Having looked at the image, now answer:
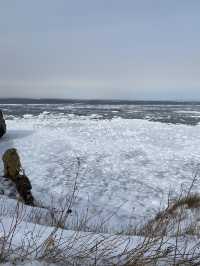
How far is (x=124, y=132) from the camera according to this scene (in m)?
21.0

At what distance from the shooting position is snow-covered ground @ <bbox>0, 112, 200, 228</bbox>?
8.68 metres

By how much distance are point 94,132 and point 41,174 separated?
32.1 ft

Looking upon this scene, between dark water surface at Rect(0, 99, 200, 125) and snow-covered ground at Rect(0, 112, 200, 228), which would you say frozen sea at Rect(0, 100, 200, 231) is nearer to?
snow-covered ground at Rect(0, 112, 200, 228)

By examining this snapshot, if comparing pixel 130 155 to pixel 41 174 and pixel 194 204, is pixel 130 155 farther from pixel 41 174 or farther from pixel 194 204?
pixel 194 204

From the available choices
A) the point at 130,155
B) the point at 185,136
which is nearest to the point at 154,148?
the point at 130,155

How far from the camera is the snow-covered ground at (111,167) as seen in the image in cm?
868

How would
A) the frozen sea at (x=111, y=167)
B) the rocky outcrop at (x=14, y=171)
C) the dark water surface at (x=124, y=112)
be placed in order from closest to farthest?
the frozen sea at (x=111, y=167)
the rocky outcrop at (x=14, y=171)
the dark water surface at (x=124, y=112)

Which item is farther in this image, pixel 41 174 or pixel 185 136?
pixel 185 136

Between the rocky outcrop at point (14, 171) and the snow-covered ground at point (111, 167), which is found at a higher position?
the rocky outcrop at point (14, 171)

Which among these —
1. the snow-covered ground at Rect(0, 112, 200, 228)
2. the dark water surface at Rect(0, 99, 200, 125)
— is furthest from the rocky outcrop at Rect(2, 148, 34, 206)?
the dark water surface at Rect(0, 99, 200, 125)

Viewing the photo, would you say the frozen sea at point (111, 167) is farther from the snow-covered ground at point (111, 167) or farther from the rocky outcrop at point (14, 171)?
the rocky outcrop at point (14, 171)

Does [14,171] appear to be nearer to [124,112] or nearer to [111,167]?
[111,167]

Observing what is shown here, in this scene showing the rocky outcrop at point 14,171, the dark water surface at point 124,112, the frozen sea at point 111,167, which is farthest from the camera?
the dark water surface at point 124,112

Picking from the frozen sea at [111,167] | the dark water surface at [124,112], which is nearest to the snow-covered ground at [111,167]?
the frozen sea at [111,167]
